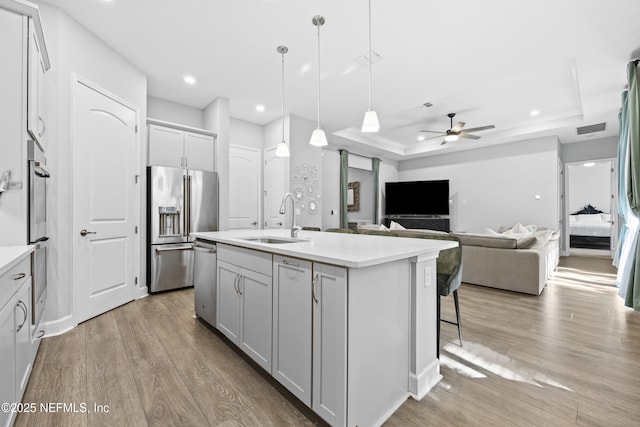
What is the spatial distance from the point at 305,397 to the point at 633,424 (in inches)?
65.5

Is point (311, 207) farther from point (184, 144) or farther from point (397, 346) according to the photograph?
point (397, 346)

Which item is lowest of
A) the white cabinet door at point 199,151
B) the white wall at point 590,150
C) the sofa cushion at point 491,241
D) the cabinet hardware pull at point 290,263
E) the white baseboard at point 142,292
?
the white baseboard at point 142,292

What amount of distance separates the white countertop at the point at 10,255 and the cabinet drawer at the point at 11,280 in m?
0.04

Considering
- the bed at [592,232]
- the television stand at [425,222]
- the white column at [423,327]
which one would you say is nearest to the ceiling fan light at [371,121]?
the white column at [423,327]

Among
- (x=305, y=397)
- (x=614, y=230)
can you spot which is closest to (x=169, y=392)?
(x=305, y=397)

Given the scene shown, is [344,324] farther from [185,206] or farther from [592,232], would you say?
[592,232]

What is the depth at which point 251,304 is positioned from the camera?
1.84 m

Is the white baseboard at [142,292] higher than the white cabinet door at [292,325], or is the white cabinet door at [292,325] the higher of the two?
the white cabinet door at [292,325]

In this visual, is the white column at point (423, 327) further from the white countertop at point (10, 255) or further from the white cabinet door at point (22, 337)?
the white cabinet door at point (22, 337)

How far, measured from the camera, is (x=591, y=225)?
7.76m

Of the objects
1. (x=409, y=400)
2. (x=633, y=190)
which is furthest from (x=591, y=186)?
(x=409, y=400)

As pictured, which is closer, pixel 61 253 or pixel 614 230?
pixel 61 253

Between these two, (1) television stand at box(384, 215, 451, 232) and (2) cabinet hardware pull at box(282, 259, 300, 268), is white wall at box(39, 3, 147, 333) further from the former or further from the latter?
(1) television stand at box(384, 215, 451, 232)

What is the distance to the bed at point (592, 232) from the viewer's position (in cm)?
762
